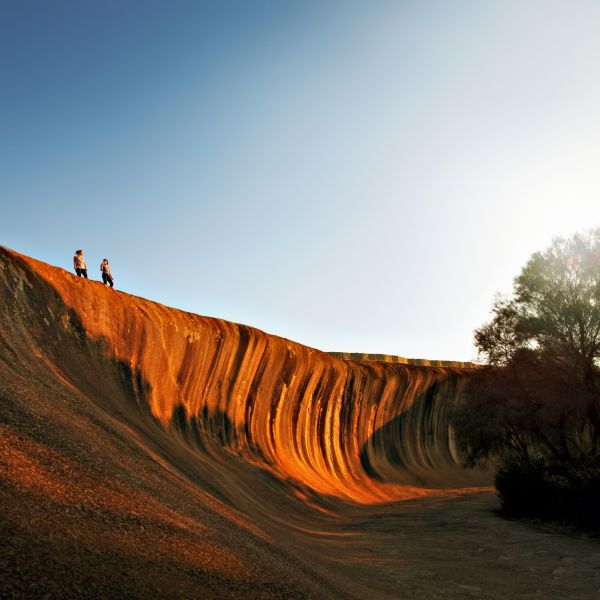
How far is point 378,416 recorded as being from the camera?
33094mm

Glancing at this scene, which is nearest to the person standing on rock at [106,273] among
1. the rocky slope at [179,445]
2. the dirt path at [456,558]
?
the rocky slope at [179,445]

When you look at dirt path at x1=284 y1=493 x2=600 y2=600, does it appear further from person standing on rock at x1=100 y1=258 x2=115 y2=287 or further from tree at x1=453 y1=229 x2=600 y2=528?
person standing on rock at x1=100 y1=258 x2=115 y2=287

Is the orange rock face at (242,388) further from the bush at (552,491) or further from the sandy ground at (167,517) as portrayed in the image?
the bush at (552,491)

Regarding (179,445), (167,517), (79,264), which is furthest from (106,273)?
(167,517)

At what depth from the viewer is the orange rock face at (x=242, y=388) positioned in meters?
14.0

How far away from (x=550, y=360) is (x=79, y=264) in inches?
674

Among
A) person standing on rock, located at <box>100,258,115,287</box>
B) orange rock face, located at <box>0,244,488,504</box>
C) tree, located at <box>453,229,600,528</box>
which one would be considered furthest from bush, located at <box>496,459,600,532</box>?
person standing on rock, located at <box>100,258,115,287</box>

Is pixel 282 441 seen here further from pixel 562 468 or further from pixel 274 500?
pixel 562 468

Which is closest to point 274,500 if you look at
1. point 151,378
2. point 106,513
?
point 151,378

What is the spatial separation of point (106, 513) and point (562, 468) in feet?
55.9

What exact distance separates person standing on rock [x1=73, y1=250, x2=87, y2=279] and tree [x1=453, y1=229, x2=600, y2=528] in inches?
610

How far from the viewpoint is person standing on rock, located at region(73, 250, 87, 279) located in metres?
17.4

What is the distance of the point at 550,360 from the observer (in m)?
20.2

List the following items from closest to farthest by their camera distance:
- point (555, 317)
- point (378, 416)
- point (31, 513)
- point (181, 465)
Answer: point (31, 513), point (181, 465), point (555, 317), point (378, 416)
